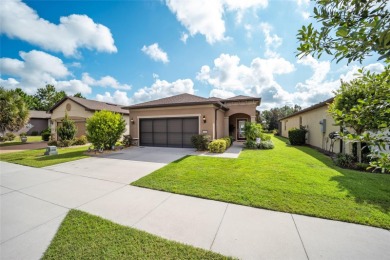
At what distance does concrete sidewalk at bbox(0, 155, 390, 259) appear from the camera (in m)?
2.45

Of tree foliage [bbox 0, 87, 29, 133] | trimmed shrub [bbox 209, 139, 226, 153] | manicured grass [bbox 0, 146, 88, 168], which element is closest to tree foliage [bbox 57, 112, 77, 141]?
manicured grass [bbox 0, 146, 88, 168]

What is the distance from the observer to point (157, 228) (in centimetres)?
298

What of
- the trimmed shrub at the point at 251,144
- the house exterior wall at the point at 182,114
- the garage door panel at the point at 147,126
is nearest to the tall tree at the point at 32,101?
the house exterior wall at the point at 182,114

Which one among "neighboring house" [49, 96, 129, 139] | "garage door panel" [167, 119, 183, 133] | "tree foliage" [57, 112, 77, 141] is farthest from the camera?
"neighboring house" [49, 96, 129, 139]

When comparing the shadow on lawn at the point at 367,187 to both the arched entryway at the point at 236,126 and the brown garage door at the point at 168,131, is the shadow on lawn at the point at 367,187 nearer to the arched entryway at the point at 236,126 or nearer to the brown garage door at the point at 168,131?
the brown garage door at the point at 168,131

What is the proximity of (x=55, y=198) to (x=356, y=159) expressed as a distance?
11763 millimetres

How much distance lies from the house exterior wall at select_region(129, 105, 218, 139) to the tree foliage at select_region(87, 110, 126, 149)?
235 cm

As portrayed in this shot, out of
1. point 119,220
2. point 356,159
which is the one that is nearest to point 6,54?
point 119,220

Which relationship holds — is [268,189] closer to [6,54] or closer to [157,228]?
[157,228]

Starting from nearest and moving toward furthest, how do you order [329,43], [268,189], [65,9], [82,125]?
[329,43] → [268,189] → [65,9] → [82,125]

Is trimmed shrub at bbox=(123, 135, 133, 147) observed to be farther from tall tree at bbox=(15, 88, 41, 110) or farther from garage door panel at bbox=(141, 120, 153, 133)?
tall tree at bbox=(15, 88, 41, 110)

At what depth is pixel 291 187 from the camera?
4629mm

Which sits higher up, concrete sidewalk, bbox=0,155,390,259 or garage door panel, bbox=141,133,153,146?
garage door panel, bbox=141,133,153,146

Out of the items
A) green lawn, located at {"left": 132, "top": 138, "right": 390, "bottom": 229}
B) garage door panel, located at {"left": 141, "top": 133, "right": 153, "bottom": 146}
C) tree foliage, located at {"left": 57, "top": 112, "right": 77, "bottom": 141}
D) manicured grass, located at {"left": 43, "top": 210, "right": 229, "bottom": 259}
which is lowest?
manicured grass, located at {"left": 43, "top": 210, "right": 229, "bottom": 259}
